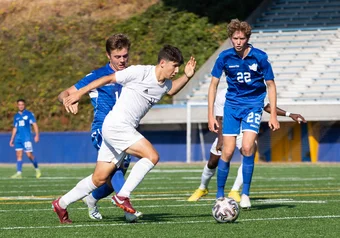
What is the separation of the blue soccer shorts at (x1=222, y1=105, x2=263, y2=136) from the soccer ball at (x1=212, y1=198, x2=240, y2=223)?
1.88m

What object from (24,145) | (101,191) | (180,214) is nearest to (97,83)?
(101,191)

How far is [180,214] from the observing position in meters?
9.60

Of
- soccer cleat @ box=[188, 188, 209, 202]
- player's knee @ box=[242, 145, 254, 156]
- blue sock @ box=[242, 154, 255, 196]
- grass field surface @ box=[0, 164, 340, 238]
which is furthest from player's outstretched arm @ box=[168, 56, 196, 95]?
soccer cleat @ box=[188, 188, 209, 202]

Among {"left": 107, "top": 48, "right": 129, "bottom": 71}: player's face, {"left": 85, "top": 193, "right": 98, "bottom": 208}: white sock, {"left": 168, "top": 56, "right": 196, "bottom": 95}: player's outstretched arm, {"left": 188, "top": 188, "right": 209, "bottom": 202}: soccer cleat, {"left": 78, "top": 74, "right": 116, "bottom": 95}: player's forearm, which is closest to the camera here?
{"left": 78, "top": 74, "right": 116, "bottom": 95}: player's forearm

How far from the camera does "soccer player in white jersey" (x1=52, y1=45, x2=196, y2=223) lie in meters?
8.37

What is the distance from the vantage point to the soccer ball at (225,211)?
8438 millimetres

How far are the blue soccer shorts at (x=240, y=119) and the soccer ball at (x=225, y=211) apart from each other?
1.88m

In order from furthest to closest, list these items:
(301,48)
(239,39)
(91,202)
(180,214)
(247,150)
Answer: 1. (301,48)
2. (247,150)
3. (239,39)
4. (180,214)
5. (91,202)

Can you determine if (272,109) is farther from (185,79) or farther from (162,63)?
(162,63)

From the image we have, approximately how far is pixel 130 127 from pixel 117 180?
2.66 feet

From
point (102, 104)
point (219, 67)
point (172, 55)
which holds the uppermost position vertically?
point (172, 55)

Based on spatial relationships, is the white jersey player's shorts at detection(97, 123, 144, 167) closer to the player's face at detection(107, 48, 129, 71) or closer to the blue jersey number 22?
the player's face at detection(107, 48, 129, 71)

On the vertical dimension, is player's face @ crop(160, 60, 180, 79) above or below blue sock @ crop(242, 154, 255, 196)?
above

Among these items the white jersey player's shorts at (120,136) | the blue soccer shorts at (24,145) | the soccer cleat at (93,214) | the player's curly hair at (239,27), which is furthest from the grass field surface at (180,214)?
the blue soccer shorts at (24,145)
